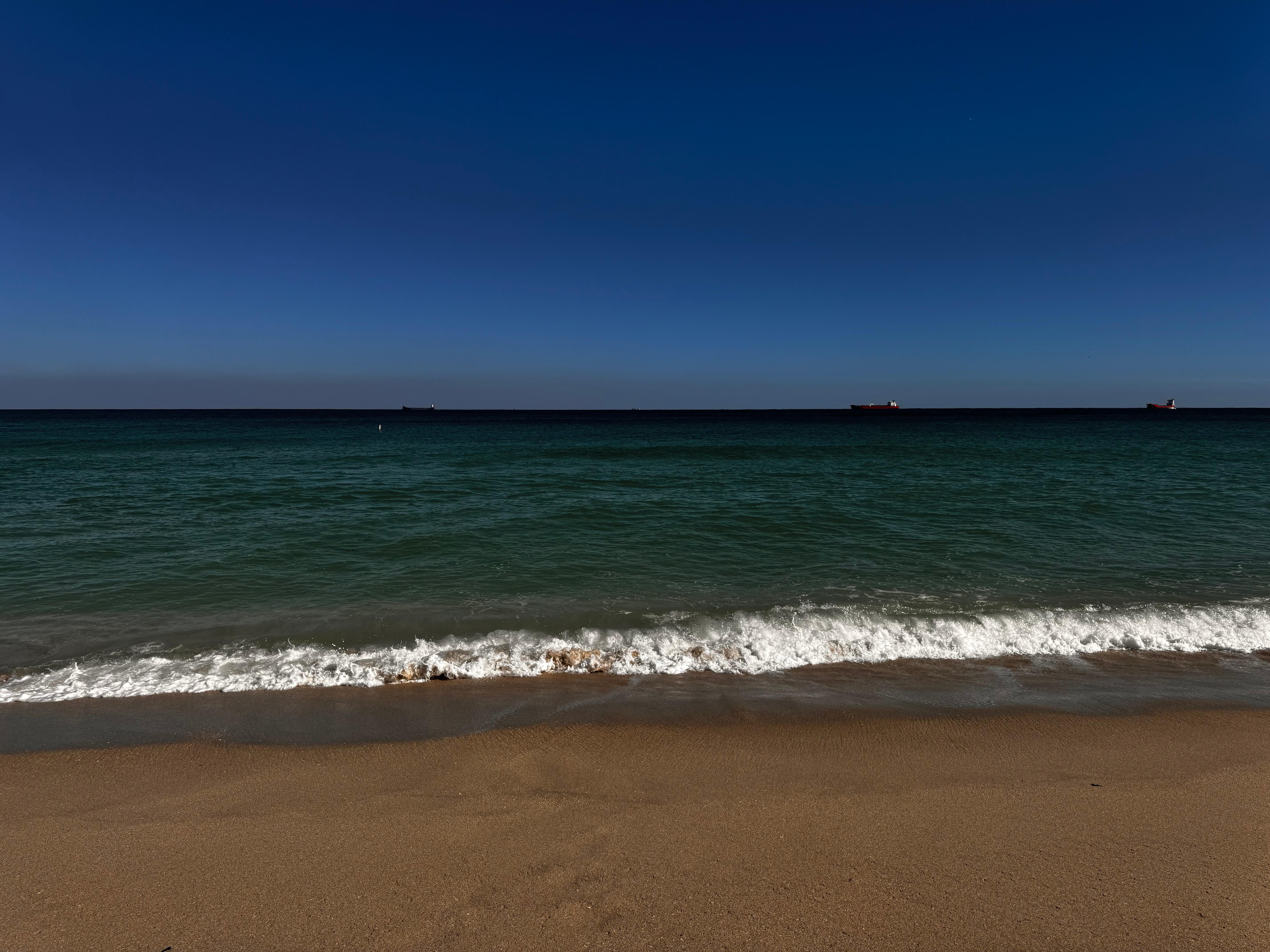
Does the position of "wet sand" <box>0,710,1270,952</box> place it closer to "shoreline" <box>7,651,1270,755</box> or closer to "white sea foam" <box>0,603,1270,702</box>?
"shoreline" <box>7,651,1270,755</box>

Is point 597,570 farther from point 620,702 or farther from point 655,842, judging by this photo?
point 655,842

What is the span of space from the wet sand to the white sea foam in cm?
168

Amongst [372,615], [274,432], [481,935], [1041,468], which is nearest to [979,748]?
[481,935]

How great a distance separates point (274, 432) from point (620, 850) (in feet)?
254

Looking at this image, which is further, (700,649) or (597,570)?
(597,570)

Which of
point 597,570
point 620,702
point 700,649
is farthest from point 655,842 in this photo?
point 597,570

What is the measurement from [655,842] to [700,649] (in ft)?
13.0

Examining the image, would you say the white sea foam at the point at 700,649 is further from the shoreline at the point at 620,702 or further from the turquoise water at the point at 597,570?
the shoreline at the point at 620,702

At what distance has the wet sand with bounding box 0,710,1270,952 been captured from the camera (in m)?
3.49

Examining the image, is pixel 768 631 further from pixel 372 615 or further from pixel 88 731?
pixel 88 731

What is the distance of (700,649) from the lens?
26.6 ft

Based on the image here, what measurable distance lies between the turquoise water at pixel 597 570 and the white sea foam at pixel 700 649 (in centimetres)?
4

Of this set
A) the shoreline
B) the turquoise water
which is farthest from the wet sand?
the turquoise water

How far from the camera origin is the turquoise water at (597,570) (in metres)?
8.12
